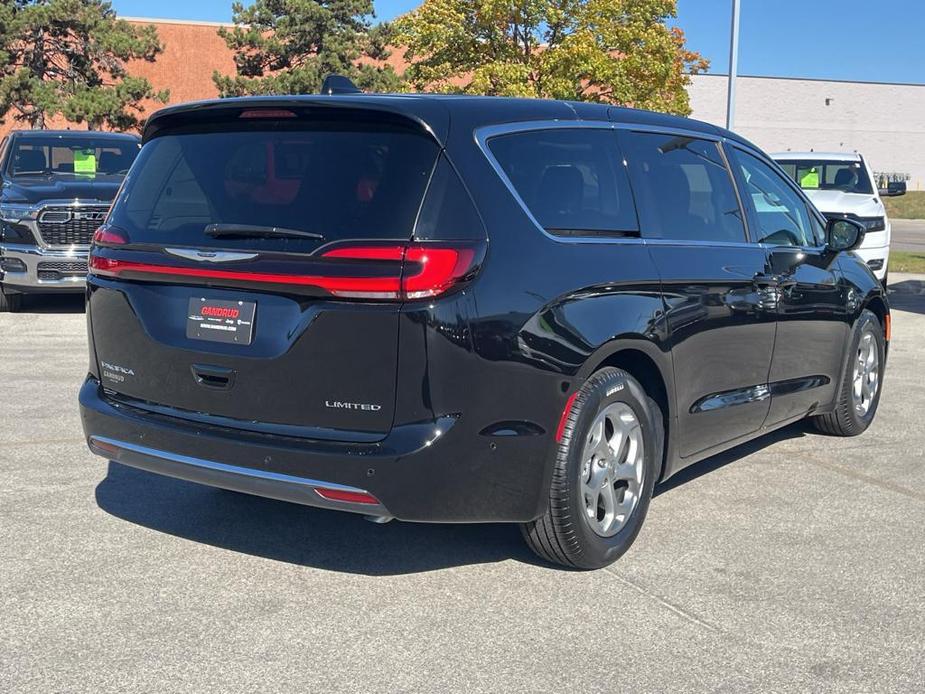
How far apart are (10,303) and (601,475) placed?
10.3 meters

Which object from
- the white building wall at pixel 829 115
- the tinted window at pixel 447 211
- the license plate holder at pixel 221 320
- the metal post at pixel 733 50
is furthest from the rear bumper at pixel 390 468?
the white building wall at pixel 829 115

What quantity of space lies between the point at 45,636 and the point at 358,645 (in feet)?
3.36

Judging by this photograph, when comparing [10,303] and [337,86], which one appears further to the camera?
[10,303]

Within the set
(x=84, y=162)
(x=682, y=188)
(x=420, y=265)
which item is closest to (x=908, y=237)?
(x=84, y=162)

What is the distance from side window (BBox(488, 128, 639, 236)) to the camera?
170 inches

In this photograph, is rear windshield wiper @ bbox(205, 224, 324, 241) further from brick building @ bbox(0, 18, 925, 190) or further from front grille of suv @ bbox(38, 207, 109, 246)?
brick building @ bbox(0, 18, 925, 190)

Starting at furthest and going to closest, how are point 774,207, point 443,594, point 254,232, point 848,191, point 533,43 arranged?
point 533,43 < point 848,191 < point 774,207 < point 443,594 < point 254,232

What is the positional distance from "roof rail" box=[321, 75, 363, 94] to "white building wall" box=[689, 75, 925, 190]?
7023 centimetres

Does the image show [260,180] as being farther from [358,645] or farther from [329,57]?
[329,57]

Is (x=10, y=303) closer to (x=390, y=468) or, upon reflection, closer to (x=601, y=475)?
(x=601, y=475)

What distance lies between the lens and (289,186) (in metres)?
4.11

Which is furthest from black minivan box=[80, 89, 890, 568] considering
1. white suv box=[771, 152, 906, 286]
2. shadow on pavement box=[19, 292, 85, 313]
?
white suv box=[771, 152, 906, 286]

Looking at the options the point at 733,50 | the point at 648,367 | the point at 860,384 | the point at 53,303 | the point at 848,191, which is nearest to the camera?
the point at 648,367

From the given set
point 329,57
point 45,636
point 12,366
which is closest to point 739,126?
point 329,57
